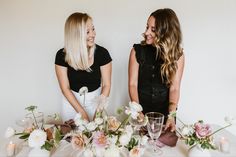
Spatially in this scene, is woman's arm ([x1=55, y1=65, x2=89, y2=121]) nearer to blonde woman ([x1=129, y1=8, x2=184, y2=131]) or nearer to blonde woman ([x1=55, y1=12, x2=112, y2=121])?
blonde woman ([x1=55, y1=12, x2=112, y2=121])

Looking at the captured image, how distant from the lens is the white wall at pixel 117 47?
2553 millimetres

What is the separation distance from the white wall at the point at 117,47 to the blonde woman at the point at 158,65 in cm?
57

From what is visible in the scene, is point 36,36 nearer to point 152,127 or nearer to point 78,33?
point 78,33

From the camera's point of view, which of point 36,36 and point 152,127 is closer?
point 152,127

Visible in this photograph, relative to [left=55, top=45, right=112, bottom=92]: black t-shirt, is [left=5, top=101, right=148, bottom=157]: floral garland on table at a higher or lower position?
lower

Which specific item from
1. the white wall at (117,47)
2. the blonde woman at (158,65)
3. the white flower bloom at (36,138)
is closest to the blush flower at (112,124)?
the white flower bloom at (36,138)

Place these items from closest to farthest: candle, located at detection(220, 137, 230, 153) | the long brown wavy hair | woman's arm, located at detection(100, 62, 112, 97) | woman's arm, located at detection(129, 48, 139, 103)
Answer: candle, located at detection(220, 137, 230, 153), the long brown wavy hair, woman's arm, located at detection(129, 48, 139, 103), woman's arm, located at detection(100, 62, 112, 97)

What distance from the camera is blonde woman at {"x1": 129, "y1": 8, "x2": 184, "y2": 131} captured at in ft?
6.42

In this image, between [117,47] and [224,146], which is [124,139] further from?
[117,47]

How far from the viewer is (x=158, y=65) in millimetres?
2102

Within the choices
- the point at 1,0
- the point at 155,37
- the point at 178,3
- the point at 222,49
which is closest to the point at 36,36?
the point at 1,0

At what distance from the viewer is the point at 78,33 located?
1967 mm

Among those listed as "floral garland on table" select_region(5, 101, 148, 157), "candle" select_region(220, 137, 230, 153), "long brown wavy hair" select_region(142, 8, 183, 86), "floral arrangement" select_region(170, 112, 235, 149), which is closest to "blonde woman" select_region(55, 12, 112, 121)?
"long brown wavy hair" select_region(142, 8, 183, 86)

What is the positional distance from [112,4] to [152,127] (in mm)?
1521
